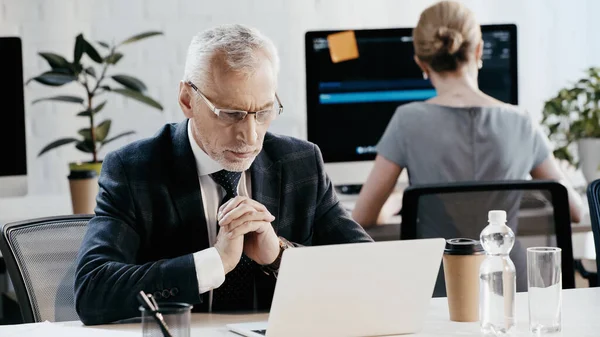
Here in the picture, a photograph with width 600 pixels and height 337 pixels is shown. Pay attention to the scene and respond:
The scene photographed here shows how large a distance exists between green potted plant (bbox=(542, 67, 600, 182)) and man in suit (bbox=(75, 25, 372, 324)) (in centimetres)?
168

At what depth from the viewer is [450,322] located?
1.60m

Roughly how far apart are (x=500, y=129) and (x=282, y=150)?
2.99ft

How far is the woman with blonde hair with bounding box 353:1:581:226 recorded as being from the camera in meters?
2.69

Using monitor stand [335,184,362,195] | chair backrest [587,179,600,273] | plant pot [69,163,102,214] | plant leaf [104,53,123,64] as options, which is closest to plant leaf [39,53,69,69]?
plant leaf [104,53,123,64]

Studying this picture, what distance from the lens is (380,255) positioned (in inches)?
56.3

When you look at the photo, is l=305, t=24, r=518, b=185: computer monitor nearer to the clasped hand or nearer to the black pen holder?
the clasped hand

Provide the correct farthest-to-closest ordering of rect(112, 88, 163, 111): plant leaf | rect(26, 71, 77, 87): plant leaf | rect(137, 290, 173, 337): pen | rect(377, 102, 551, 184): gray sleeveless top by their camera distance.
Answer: rect(112, 88, 163, 111): plant leaf, rect(26, 71, 77, 87): plant leaf, rect(377, 102, 551, 184): gray sleeveless top, rect(137, 290, 173, 337): pen

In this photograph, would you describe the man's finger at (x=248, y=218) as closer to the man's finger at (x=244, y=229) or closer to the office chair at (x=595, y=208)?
the man's finger at (x=244, y=229)

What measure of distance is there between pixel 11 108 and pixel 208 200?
1.30 meters

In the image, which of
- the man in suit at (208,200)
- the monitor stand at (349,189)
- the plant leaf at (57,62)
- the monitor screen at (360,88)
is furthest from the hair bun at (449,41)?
the plant leaf at (57,62)

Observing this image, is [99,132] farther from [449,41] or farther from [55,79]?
[449,41]

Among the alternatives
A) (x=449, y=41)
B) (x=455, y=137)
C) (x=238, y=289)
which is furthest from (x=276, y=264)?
(x=449, y=41)

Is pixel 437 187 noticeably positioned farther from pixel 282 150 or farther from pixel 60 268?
pixel 60 268

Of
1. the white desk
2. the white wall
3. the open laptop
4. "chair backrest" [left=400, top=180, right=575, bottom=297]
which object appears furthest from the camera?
the white wall
